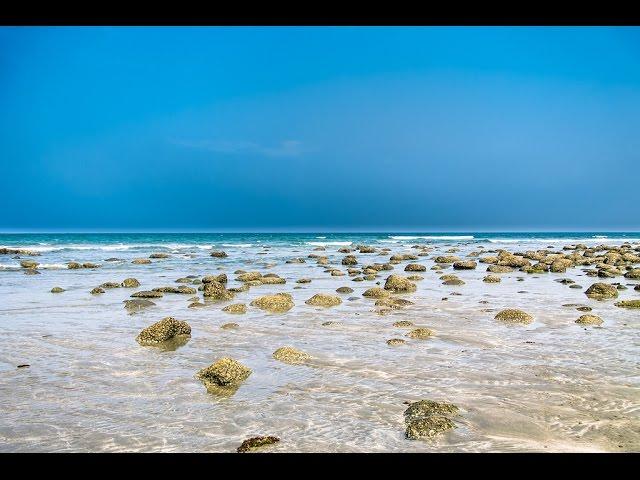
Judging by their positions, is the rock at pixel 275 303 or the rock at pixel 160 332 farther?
the rock at pixel 275 303

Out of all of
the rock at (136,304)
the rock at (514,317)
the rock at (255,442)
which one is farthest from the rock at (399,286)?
the rock at (255,442)

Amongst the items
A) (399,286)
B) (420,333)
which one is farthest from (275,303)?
(399,286)

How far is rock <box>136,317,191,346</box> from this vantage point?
830 cm

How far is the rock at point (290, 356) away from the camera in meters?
7.09

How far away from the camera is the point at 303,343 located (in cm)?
820

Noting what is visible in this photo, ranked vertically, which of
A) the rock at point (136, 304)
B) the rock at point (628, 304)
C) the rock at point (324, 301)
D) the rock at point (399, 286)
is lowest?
the rock at point (136, 304)

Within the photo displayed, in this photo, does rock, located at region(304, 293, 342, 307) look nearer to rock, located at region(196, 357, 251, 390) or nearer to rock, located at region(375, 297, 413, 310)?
rock, located at region(375, 297, 413, 310)

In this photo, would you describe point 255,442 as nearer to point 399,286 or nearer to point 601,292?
point 399,286

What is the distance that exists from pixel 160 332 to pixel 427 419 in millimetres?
5549

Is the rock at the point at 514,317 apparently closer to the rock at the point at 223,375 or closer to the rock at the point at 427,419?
the rock at the point at 427,419

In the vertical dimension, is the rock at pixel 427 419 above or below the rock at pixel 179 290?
above

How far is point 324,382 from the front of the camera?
6086 millimetres

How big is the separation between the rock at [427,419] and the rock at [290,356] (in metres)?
2.45

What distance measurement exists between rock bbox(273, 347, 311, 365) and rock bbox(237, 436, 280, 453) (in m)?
2.63
